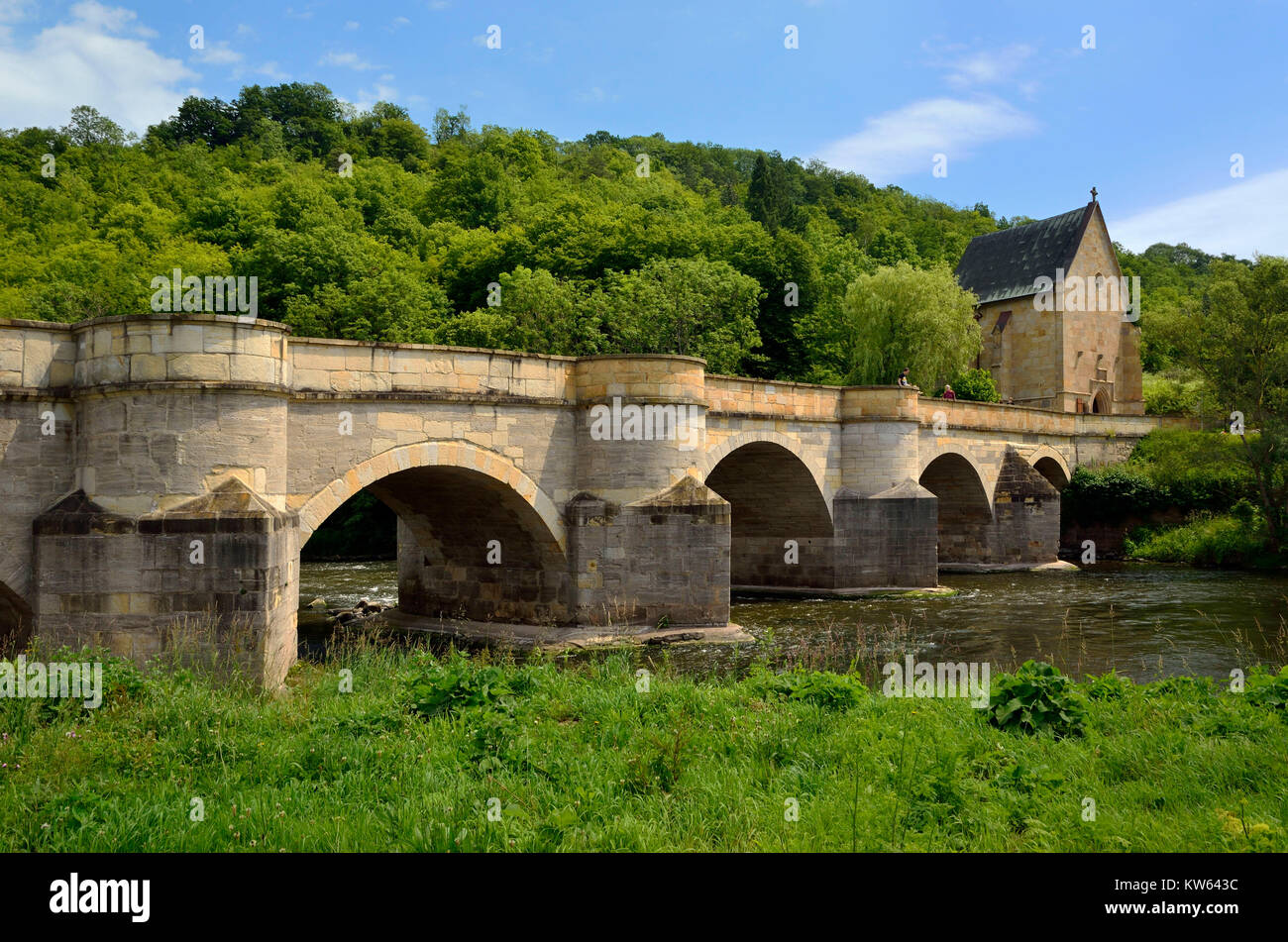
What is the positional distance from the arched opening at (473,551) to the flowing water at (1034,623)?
2.13 m

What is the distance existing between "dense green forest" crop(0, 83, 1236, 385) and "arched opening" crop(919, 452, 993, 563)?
8.55 meters

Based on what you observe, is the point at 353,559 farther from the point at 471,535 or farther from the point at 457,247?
the point at 471,535

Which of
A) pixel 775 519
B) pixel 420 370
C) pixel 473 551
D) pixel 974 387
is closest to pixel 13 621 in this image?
pixel 420 370

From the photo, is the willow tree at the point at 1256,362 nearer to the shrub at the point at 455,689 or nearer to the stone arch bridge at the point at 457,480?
the stone arch bridge at the point at 457,480

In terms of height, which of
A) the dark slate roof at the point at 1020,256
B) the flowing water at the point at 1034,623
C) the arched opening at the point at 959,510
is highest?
the dark slate roof at the point at 1020,256

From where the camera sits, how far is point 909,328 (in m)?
38.6

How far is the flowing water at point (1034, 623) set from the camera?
46.5 ft

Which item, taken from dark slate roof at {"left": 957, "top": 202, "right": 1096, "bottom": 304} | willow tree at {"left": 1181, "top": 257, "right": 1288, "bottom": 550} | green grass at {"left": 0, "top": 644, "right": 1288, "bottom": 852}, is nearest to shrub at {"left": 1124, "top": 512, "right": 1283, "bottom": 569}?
willow tree at {"left": 1181, "top": 257, "right": 1288, "bottom": 550}

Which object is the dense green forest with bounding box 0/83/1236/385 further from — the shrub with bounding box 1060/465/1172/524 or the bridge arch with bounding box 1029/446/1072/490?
the bridge arch with bounding box 1029/446/1072/490

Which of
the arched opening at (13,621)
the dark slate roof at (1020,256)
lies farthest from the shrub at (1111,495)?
the arched opening at (13,621)

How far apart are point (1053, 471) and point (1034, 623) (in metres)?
17.2

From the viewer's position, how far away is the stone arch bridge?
1085 centimetres

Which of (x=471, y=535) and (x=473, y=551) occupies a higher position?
(x=471, y=535)

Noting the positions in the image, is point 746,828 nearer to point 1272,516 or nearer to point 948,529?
point 948,529
